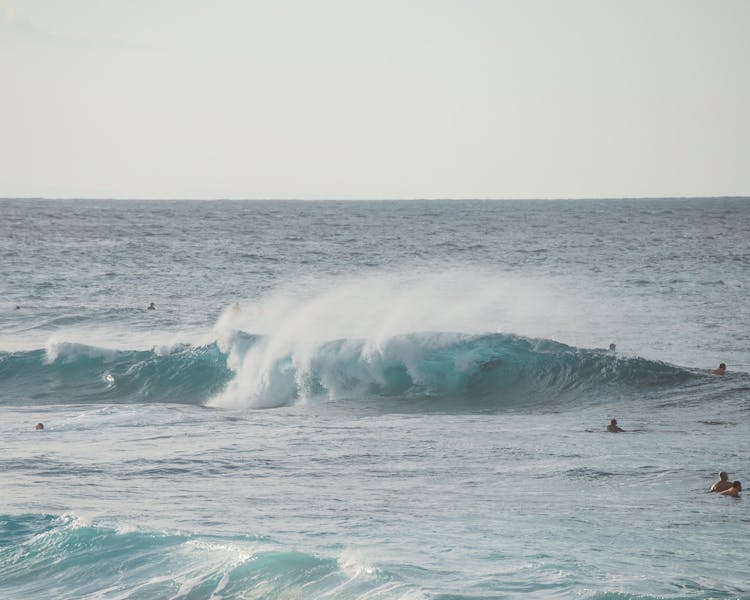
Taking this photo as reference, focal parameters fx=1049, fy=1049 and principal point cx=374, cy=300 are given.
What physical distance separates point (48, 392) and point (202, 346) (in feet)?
14.3

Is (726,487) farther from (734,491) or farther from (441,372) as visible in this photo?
(441,372)

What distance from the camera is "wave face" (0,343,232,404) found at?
76.3 feet

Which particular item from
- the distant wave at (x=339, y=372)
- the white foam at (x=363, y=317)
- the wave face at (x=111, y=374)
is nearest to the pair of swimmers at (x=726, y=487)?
the distant wave at (x=339, y=372)

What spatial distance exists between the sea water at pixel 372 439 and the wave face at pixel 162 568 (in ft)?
0.11

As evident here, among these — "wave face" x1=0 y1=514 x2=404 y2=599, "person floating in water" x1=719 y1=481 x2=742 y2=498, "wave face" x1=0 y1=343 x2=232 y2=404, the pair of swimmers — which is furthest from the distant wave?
"wave face" x1=0 y1=514 x2=404 y2=599

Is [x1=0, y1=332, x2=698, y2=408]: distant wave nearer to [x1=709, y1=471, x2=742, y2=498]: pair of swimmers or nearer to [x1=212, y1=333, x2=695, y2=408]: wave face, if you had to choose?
[x1=212, y1=333, x2=695, y2=408]: wave face

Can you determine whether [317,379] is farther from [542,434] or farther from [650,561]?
[650,561]

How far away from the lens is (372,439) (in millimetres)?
17625

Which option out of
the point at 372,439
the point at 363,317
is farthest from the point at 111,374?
the point at 363,317

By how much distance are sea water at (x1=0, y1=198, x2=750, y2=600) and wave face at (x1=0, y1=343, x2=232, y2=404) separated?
0.25ft

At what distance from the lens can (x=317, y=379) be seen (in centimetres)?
2375

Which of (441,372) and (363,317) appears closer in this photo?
(441,372)

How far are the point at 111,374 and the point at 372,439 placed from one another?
30.8 ft

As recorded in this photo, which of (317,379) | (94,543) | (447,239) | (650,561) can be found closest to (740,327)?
(317,379)
